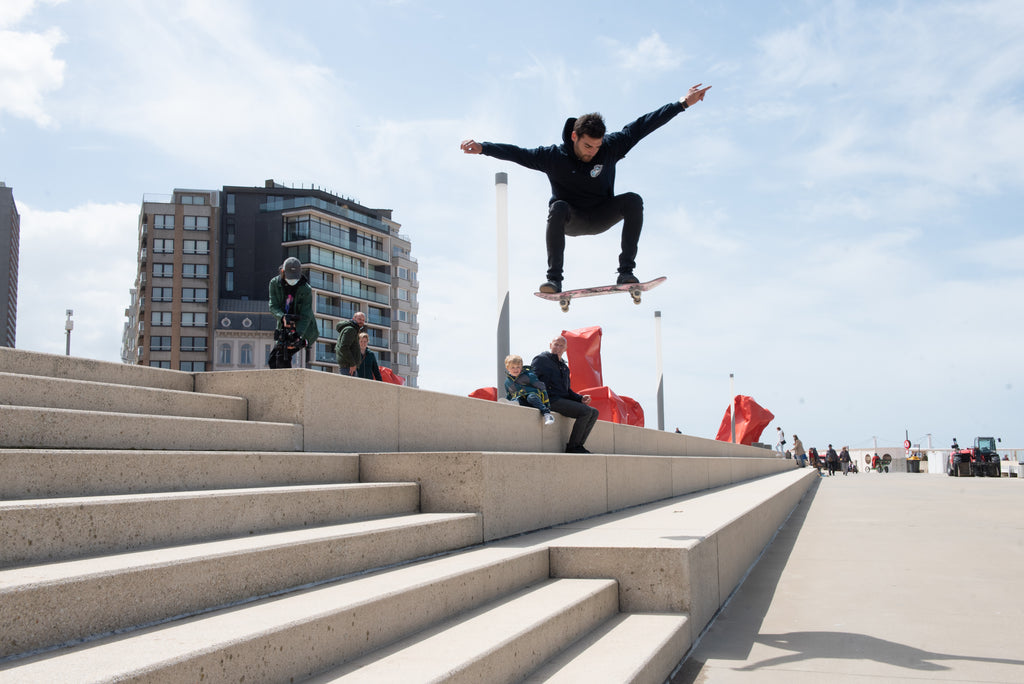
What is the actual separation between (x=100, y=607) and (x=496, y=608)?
178 cm

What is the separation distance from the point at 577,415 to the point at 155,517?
6401 mm

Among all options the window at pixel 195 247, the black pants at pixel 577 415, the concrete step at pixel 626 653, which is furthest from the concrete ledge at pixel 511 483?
the window at pixel 195 247

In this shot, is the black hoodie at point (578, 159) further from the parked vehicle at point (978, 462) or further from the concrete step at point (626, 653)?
the parked vehicle at point (978, 462)

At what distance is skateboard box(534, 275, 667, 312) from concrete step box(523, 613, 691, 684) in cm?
330

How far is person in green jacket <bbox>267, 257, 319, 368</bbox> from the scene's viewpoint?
327 inches

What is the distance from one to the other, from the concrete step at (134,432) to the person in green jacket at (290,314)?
11.8 ft

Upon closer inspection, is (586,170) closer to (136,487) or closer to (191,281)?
(136,487)

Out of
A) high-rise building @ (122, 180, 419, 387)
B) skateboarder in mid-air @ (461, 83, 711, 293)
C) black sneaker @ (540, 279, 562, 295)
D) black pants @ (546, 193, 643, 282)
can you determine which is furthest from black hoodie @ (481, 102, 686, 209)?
high-rise building @ (122, 180, 419, 387)

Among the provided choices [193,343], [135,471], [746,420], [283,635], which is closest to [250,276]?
[193,343]

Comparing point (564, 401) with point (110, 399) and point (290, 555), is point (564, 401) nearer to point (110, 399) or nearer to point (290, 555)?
point (110, 399)

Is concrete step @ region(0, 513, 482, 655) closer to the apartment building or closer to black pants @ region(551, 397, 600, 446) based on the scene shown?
black pants @ region(551, 397, 600, 446)

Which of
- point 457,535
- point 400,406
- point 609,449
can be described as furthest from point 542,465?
point 609,449

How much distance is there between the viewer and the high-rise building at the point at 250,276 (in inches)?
2995

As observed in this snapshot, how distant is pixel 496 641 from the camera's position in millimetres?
2982
